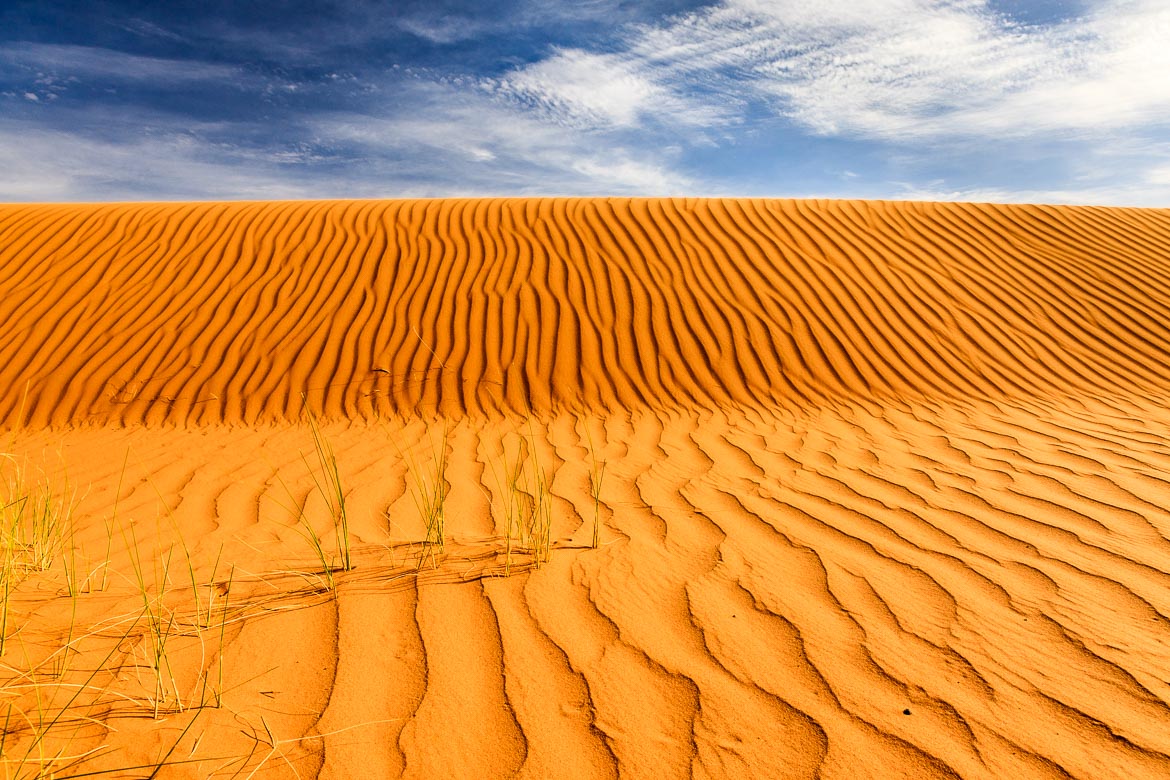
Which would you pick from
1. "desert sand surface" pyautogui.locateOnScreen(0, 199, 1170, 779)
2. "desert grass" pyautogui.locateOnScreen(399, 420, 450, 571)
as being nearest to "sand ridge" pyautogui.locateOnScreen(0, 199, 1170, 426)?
"desert sand surface" pyautogui.locateOnScreen(0, 199, 1170, 779)

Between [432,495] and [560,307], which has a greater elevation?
[560,307]

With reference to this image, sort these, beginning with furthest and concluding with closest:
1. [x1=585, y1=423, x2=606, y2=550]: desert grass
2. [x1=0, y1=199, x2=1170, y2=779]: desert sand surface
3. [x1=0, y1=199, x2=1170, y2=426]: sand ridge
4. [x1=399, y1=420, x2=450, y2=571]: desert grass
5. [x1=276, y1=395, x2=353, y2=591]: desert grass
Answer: [x1=0, y1=199, x2=1170, y2=426]: sand ridge
[x1=585, y1=423, x2=606, y2=550]: desert grass
[x1=399, y1=420, x2=450, y2=571]: desert grass
[x1=276, y1=395, x2=353, y2=591]: desert grass
[x1=0, y1=199, x2=1170, y2=779]: desert sand surface

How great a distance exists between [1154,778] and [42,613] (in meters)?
2.79

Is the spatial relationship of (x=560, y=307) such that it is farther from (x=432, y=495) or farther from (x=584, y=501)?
(x=584, y=501)

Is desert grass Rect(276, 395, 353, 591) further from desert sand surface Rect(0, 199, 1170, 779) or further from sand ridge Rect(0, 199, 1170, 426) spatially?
sand ridge Rect(0, 199, 1170, 426)

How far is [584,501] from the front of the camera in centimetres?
301

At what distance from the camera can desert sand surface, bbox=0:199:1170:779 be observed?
1455mm

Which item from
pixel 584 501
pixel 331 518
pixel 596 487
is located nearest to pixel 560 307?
pixel 596 487

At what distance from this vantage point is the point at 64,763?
4.28 ft

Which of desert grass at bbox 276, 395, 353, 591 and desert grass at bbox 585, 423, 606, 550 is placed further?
desert grass at bbox 585, 423, 606, 550

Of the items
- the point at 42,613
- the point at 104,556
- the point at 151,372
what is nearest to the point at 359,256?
the point at 151,372

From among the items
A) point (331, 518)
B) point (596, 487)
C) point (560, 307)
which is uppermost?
point (560, 307)

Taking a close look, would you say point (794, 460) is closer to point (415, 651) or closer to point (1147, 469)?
point (1147, 469)

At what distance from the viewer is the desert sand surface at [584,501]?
1.46m
